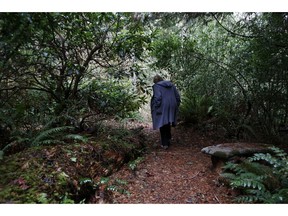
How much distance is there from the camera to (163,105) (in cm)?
→ 627

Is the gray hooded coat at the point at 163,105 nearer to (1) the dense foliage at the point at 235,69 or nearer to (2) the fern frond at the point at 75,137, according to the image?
(1) the dense foliage at the point at 235,69

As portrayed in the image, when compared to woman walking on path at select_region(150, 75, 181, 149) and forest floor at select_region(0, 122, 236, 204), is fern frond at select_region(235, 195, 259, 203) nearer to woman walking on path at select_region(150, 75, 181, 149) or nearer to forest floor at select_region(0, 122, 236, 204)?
forest floor at select_region(0, 122, 236, 204)

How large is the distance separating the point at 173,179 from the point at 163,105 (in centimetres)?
230

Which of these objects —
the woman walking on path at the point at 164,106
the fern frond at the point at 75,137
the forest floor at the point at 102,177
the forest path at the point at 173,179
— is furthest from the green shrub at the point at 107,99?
the fern frond at the point at 75,137

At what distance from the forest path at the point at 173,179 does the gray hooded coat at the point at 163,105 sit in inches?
31.0

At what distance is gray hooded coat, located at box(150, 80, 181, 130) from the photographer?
6.24 metres

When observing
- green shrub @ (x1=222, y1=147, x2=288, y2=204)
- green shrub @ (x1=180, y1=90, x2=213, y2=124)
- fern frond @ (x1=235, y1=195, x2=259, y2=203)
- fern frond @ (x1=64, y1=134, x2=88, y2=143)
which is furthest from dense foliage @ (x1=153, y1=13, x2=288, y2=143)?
fern frond @ (x1=64, y1=134, x2=88, y2=143)

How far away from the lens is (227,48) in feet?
25.3

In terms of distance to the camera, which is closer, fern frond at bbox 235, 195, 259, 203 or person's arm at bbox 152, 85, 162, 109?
fern frond at bbox 235, 195, 259, 203

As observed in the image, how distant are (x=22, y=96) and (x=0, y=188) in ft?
8.96

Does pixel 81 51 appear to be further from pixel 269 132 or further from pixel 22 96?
pixel 269 132

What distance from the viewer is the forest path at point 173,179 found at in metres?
3.65

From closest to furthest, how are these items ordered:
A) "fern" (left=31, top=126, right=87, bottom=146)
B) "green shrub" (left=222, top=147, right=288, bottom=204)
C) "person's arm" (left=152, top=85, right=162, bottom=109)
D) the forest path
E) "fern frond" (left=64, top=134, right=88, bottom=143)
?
"green shrub" (left=222, top=147, right=288, bottom=204), the forest path, "fern" (left=31, top=126, right=87, bottom=146), "fern frond" (left=64, top=134, right=88, bottom=143), "person's arm" (left=152, top=85, right=162, bottom=109)

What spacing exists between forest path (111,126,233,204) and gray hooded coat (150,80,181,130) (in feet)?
2.59
